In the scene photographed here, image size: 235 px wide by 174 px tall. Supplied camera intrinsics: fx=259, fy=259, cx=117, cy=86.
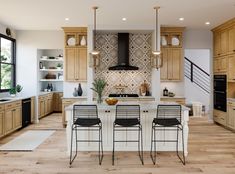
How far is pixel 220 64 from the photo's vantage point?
7891 mm

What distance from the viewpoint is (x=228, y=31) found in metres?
7.33

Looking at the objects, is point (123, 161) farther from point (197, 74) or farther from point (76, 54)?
point (197, 74)

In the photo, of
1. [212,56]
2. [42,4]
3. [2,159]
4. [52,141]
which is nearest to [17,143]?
[52,141]

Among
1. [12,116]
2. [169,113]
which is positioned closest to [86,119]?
[169,113]

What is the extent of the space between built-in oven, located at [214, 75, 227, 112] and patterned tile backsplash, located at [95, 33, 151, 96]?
6.86ft

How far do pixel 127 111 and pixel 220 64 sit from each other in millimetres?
4508

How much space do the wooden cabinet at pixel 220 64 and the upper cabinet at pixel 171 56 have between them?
45.5 inches

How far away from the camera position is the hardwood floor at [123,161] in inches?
162

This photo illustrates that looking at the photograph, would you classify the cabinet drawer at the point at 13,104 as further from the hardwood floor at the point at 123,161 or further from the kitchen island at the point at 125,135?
the kitchen island at the point at 125,135

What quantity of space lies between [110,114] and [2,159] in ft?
6.92

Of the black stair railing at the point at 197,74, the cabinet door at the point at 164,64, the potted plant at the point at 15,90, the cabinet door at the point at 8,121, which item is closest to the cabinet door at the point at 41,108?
the potted plant at the point at 15,90

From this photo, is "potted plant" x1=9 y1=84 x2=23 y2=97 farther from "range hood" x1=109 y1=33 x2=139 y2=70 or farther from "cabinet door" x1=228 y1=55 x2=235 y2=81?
"cabinet door" x1=228 y1=55 x2=235 y2=81

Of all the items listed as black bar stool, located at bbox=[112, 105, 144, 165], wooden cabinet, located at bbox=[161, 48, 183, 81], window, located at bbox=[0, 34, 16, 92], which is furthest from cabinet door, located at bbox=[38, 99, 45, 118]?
black bar stool, located at bbox=[112, 105, 144, 165]

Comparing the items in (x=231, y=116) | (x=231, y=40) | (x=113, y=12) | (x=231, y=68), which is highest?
(x=113, y=12)
